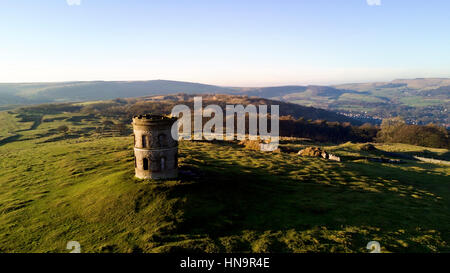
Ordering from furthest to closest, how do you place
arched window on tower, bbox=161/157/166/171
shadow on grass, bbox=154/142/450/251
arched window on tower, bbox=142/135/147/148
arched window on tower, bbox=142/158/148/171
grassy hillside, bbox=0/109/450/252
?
arched window on tower, bbox=161/157/166/171
arched window on tower, bbox=142/158/148/171
arched window on tower, bbox=142/135/147/148
shadow on grass, bbox=154/142/450/251
grassy hillside, bbox=0/109/450/252

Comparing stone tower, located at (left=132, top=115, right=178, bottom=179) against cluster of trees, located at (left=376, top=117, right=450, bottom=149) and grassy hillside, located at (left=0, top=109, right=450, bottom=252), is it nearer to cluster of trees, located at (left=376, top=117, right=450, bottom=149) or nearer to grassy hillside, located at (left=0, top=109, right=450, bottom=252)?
grassy hillside, located at (left=0, top=109, right=450, bottom=252)

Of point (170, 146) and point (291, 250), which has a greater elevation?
point (170, 146)

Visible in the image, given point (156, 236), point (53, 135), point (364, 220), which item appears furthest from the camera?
point (53, 135)

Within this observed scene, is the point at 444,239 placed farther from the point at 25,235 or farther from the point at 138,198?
the point at 25,235

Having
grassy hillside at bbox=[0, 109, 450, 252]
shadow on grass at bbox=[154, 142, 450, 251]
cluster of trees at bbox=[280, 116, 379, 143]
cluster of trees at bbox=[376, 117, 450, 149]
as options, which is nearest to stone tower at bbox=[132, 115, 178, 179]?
grassy hillside at bbox=[0, 109, 450, 252]

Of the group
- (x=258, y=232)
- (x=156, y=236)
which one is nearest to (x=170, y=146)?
(x=156, y=236)

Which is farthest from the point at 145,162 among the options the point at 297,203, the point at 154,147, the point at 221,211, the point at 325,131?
the point at 325,131
